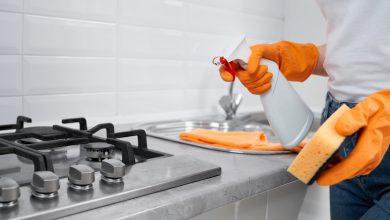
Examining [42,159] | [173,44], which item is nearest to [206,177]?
[42,159]

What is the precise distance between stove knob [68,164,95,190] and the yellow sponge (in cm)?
27

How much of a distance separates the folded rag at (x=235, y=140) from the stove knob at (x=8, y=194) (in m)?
0.48

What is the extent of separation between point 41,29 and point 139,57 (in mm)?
287

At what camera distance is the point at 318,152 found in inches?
20.3

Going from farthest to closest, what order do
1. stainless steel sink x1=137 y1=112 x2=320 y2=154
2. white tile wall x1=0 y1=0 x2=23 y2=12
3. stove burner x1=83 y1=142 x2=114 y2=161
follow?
stainless steel sink x1=137 y1=112 x2=320 y2=154 → white tile wall x1=0 y1=0 x2=23 y2=12 → stove burner x1=83 y1=142 x2=114 y2=161

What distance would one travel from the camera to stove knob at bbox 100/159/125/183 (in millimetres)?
542

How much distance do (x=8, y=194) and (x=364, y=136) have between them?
0.44 m

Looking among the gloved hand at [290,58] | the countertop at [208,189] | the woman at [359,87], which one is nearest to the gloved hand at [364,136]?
the woman at [359,87]

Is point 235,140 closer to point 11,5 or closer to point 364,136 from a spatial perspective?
point 364,136

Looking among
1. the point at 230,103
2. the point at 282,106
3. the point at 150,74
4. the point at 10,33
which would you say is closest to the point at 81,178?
the point at 282,106

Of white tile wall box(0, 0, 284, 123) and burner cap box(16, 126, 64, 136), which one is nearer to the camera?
burner cap box(16, 126, 64, 136)

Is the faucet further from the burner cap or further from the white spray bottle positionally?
the burner cap

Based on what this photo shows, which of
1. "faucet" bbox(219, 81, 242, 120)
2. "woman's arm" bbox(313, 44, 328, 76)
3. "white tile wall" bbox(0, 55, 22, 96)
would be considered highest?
"woman's arm" bbox(313, 44, 328, 76)

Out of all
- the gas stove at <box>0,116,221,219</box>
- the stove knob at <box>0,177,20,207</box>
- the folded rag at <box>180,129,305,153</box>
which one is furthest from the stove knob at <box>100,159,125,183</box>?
the folded rag at <box>180,129,305,153</box>
